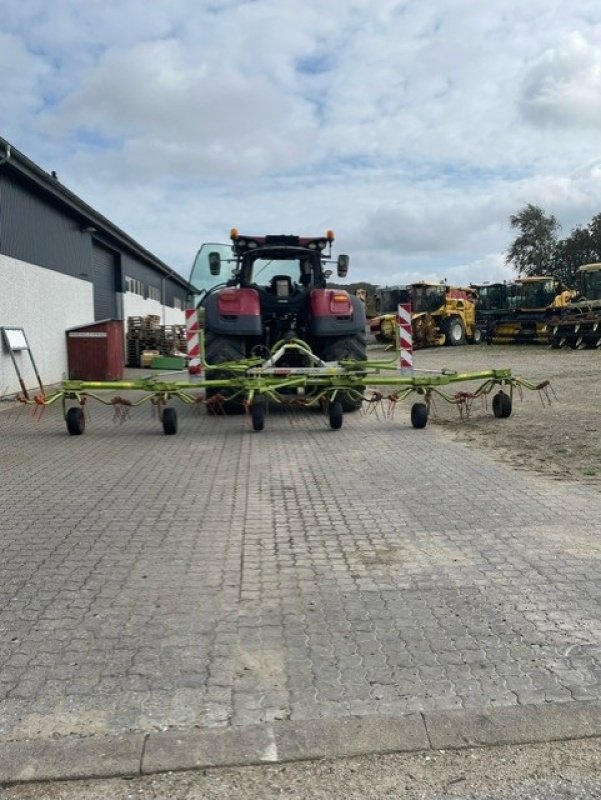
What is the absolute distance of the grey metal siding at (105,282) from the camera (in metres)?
24.3

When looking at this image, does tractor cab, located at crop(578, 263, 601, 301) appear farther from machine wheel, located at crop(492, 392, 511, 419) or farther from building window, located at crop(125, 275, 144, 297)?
machine wheel, located at crop(492, 392, 511, 419)

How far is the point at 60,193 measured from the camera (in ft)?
59.0

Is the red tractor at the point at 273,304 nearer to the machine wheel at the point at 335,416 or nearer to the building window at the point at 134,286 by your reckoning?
the machine wheel at the point at 335,416

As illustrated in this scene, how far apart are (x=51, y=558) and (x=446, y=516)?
2856 millimetres

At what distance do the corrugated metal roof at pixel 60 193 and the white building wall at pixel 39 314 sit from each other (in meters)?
1.78

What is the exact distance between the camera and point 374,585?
14.3 ft

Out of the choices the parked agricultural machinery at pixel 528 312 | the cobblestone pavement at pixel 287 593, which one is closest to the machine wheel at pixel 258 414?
the cobblestone pavement at pixel 287 593

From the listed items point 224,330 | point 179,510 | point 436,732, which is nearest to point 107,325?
point 224,330

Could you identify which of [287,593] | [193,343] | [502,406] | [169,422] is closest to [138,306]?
[193,343]

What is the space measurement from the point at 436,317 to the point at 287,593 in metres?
29.4

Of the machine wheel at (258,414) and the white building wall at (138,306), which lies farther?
the white building wall at (138,306)

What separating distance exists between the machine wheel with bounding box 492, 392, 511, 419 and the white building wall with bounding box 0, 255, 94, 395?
9362mm

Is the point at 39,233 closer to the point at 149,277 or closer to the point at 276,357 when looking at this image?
the point at 276,357

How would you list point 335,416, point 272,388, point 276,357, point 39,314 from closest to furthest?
point 272,388 < point 335,416 < point 276,357 < point 39,314
